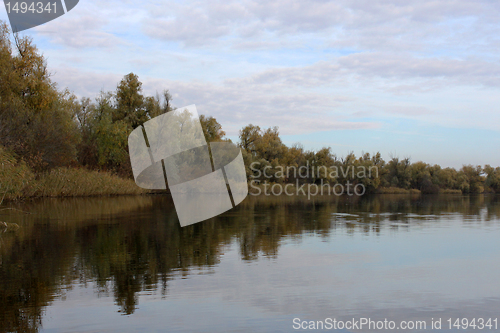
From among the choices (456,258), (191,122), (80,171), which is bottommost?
(456,258)

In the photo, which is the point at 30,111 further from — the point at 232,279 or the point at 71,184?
the point at 232,279

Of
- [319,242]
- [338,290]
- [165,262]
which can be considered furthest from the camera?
[319,242]

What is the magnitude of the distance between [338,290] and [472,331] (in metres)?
2.23

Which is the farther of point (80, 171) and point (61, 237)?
point (80, 171)

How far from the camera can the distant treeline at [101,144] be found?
3150 cm

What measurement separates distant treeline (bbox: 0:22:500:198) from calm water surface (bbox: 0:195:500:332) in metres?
7.41

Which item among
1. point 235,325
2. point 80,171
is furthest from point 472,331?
point 80,171

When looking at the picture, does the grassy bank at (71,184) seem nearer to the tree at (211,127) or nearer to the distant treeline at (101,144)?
the distant treeline at (101,144)

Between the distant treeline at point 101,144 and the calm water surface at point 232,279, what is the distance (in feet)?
24.3

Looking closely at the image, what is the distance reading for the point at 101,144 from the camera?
50.7 m

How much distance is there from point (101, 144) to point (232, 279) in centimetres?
4656

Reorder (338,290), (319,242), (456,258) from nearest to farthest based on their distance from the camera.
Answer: (338,290)
(456,258)
(319,242)

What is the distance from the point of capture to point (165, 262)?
9.44 m

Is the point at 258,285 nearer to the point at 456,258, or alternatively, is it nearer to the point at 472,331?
the point at 472,331
